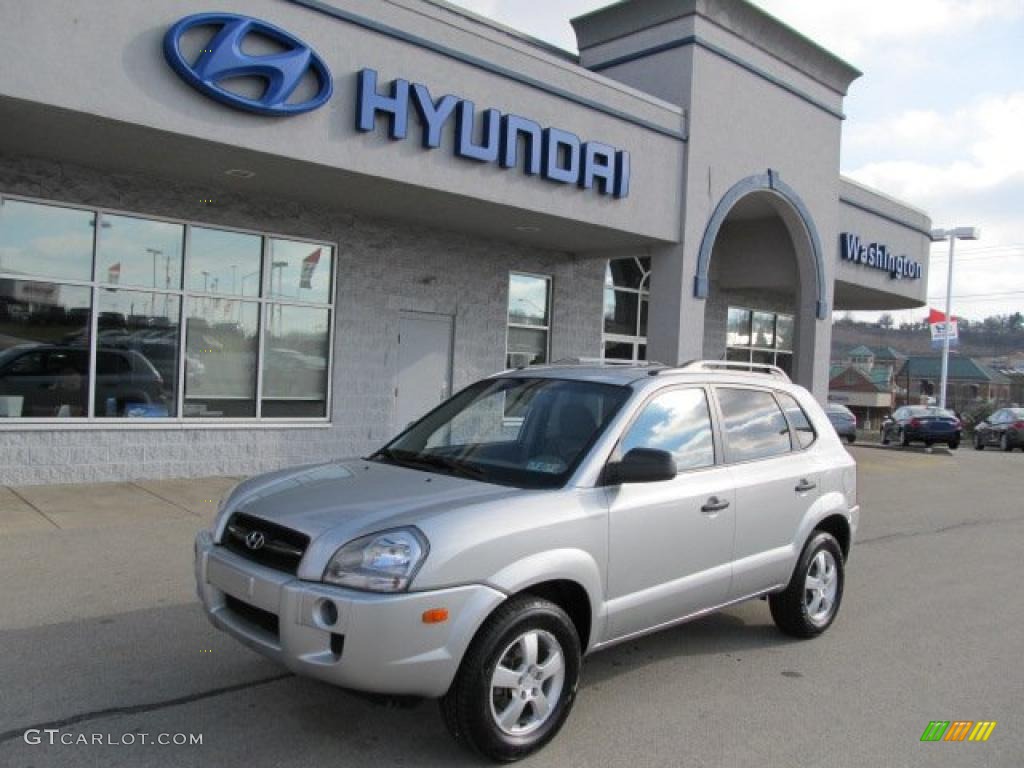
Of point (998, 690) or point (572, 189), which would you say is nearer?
point (998, 690)

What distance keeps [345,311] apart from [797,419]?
25.4ft

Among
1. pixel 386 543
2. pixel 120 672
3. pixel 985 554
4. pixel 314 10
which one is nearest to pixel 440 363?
pixel 314 10

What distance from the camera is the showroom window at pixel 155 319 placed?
9.53 meters

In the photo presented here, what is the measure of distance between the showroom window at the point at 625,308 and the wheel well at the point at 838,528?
1011 cm

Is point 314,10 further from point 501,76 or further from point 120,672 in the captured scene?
point 120,672

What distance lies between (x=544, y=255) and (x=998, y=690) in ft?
35.2

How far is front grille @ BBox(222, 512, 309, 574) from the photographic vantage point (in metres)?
3.67

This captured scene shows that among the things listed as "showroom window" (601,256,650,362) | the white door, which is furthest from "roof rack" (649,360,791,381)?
"showroom window" (601,256,650,362)

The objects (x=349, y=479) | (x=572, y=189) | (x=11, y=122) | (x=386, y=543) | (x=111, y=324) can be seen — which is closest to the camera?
(x=386, y=543)

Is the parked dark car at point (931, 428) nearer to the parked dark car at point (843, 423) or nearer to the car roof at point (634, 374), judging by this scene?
the parked dark car at point (843, 423)

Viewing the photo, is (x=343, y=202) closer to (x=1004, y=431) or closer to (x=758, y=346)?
(x=758, y=346)

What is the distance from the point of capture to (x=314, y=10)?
29.5 feet

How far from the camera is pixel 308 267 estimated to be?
466 inches

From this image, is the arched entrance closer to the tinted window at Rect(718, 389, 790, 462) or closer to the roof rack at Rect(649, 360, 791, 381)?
the roof rack at Rect(649, 360, 791, 381)
